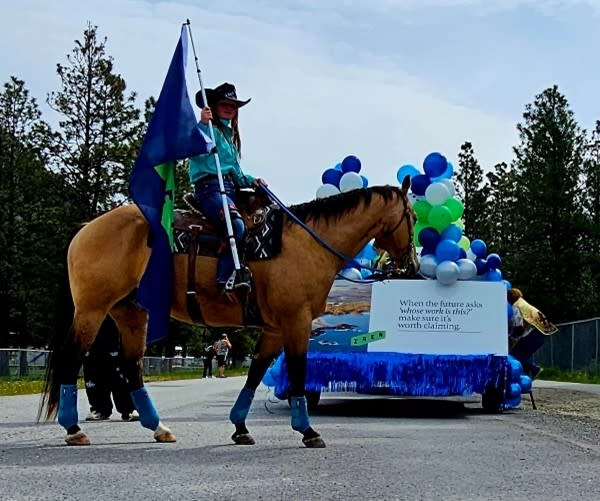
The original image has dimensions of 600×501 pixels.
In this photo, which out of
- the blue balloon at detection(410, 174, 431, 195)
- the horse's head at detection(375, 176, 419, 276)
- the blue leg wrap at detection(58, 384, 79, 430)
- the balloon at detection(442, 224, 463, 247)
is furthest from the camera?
the blue balloon at detection(410, 174, 431, 195)

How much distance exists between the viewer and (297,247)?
8.57 meters

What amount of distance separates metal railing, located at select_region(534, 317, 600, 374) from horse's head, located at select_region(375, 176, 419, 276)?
2303 centimetres

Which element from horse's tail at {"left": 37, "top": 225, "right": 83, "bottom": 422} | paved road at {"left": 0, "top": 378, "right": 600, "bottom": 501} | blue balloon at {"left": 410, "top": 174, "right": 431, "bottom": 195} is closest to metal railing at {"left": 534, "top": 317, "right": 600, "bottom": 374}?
blue balloon at {"left": 410, "top": 174, "right": 431, "bottom": 195}

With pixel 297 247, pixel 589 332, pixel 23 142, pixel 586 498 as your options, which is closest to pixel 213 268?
pixel 297 247

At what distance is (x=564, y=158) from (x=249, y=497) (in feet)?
148

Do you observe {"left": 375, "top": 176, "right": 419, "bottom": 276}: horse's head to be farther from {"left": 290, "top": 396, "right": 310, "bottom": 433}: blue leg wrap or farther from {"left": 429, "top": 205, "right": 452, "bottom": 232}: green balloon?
{"left": 429, "top": 205, "right": 452, "bottom": 232}: green balloon

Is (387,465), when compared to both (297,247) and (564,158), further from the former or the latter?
(564,158)

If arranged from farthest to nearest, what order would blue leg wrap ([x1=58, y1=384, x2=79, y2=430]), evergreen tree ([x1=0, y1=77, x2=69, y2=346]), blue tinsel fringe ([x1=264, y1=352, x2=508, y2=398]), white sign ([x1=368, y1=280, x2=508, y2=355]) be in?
1. evergreen tree ([x1=0, y1=77, x2=69, y2=346])
2. white sign ([x1=368, y1=280, x2=508, y2=355])
3. blue tinsel fringe ([x1=264, y1=352, x2=508, y2=398])
4. blue leg wrap ([x1=58, y1=384, x2=79, y2=430])

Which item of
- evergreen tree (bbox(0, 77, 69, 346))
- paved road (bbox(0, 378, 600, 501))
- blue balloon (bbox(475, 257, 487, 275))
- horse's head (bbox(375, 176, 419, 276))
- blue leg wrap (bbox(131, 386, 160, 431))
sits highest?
evergreen tree (bbox(0, 77, 69, 346))

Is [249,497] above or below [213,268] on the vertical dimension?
below

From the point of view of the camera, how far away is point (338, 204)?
29.9 ft

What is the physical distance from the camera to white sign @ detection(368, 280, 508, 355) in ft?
42.2

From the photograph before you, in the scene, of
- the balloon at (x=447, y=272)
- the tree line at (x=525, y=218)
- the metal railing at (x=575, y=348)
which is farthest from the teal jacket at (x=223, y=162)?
the tree line at (x=525, y=218)

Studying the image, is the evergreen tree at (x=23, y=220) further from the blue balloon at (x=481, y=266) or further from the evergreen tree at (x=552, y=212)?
the blue balloon at (x=481, y=266)
